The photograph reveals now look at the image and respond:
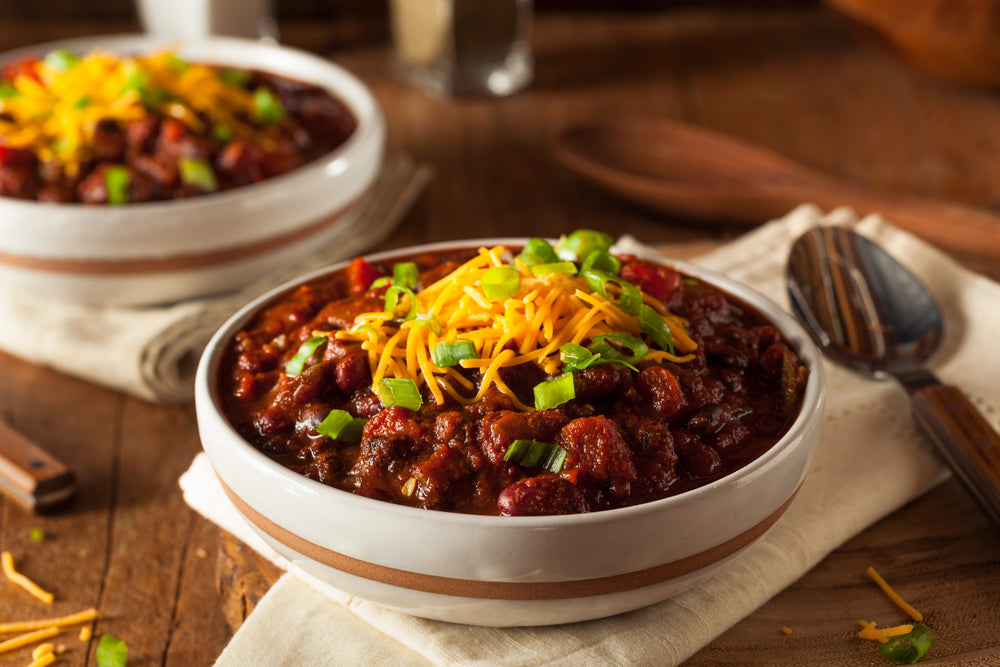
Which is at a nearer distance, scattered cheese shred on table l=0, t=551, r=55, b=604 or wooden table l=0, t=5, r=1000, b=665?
wooden table l=0, t=5, r=1000, b=665

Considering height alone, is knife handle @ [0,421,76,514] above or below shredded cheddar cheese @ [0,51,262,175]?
below

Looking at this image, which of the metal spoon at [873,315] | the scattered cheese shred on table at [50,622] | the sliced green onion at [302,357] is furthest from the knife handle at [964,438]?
the scattered cheese shred on table at [50,622]

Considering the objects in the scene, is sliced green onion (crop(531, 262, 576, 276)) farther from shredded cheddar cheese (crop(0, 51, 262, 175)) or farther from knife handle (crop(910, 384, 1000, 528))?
shredded cheddar cheese (crop(0, 51, 262, 175))

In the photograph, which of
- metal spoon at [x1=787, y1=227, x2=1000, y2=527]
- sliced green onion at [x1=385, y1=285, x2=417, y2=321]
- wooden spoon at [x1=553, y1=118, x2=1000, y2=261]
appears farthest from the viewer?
wooden spoon at [x1=553, y1=118, x2=1000, y2=261]

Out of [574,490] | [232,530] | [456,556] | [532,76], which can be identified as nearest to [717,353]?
[574,490]

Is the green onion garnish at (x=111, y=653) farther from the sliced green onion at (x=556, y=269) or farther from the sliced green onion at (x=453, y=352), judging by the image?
the sliced green onion at (x=556, y=269)

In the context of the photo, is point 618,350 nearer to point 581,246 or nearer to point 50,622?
point 581,246

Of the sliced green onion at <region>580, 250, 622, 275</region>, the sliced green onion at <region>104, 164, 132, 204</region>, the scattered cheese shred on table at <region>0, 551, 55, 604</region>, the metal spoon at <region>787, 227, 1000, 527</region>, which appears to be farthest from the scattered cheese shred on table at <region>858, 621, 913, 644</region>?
the sliced green onion at <region>104, 164, 132, 204</region>
